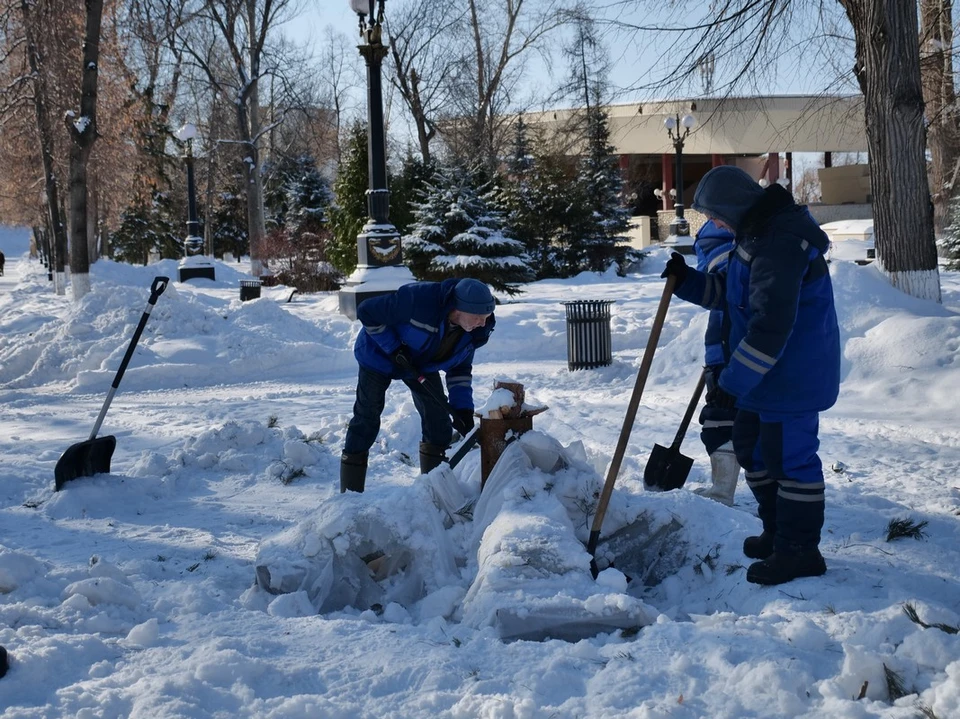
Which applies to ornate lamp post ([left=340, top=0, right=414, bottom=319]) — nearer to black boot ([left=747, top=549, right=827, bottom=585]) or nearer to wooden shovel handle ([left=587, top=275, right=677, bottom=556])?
wooden shovel handle ([left=587, top=275, right=677, bottom=556])

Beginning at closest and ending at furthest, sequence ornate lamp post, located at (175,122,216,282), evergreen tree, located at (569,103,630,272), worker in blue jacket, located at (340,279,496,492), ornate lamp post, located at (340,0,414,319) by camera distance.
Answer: worker in blue jacket, located at (340,279,496,492) < ornate lamp post, located at (340,0,414,319) < evergreen tree, located at (569,103,630,272) < ornate lamp post, located at (175,122,216,282)

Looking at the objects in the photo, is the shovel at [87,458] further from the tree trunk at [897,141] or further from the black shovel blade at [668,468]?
the tree trunk at [897,141]

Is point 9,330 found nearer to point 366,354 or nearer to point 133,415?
point 133,415

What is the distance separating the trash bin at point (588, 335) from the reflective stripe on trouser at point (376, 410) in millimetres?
4954

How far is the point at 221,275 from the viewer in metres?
32.9

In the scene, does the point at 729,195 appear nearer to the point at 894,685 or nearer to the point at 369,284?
the point at 894,685

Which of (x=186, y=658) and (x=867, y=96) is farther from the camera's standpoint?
(x=867, y=96)

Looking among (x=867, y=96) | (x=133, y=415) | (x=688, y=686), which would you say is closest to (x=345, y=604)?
(x=688, y=686)

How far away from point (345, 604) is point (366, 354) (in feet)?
5.51

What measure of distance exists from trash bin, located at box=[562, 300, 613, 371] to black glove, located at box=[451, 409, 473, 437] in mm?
5033

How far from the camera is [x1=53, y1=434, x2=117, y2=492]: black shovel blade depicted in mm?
5457

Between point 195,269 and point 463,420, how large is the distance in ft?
69.6

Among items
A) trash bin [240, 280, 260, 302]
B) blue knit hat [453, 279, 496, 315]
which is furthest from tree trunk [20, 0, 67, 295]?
blue knit hat [453, 279, 496, 315]

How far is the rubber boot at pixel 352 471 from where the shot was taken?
5.21 meters
